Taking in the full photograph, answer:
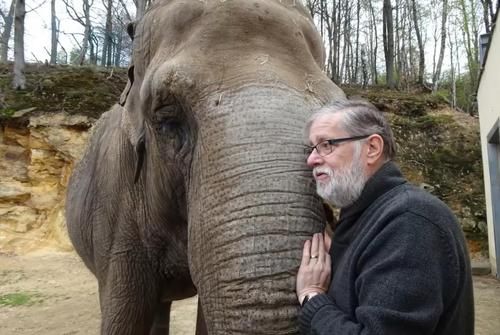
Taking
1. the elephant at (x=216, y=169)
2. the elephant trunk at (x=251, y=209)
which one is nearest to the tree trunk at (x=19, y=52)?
the elephant at (x=216, y=169)

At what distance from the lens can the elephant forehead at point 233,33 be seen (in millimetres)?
2268

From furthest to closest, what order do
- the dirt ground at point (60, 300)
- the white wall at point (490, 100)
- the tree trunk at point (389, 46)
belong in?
the tree trunk at point (389, 46)
the white wall at point (490, 100)
the dirt ground at point (60, 300)

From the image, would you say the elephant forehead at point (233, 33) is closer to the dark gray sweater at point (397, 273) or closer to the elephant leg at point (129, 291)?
the dark gray sweater at point (397, 273)

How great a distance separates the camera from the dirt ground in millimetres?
7238

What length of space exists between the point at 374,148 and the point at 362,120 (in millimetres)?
97

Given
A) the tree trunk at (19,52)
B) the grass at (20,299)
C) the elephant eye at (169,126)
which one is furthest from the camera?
the tree trunk at (19,52)

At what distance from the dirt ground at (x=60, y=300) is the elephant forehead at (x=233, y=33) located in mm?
5283

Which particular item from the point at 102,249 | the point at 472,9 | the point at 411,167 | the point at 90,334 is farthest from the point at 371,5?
the point at 102,249

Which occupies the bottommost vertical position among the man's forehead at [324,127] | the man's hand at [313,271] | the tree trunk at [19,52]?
the man's hand at [313,271]

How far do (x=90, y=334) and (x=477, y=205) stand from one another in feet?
34.2

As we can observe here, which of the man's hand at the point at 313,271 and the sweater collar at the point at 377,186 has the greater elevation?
the sweater collar at the point at 377,186

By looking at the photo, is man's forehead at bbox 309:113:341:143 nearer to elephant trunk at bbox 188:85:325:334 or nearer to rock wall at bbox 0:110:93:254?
elephant trunk at bbox 188:85:325:334

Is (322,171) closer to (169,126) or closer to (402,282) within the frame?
(402,282)

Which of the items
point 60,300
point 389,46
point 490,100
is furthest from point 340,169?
point 389,46
